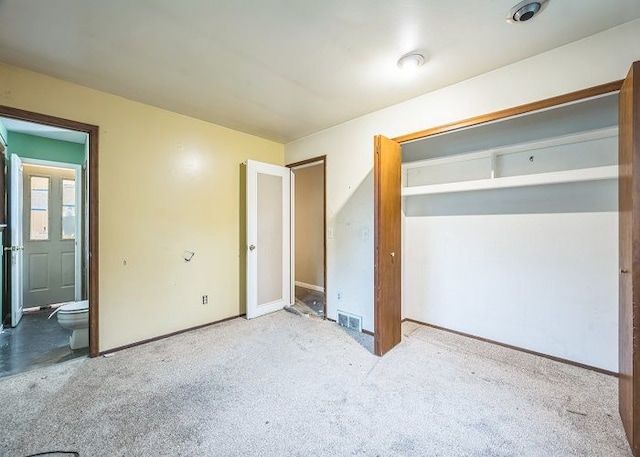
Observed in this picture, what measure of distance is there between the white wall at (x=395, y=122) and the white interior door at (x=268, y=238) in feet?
1.76

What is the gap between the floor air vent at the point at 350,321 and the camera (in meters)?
3.20

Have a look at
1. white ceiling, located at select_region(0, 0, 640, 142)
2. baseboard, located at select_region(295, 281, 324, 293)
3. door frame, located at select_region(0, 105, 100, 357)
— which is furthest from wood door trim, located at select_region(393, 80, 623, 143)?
baseboard, located at select_region(295, 281, 324, 293)

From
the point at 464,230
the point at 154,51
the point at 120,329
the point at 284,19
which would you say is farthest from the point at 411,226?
the point at 120,329

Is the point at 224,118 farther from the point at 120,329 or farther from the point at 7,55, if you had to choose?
the point at 120,329

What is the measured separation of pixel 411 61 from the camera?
6.80ft

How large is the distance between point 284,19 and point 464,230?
8.55 feet

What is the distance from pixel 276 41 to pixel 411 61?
1015 mm

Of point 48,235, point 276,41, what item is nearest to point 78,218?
point 48,235

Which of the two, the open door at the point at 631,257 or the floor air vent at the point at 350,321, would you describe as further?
the floor air vent at the point at 350,321

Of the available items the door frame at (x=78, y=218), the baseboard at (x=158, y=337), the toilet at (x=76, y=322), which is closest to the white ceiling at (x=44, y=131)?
the door frame at (x=78, y=218)

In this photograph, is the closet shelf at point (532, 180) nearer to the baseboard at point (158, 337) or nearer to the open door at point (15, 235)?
the baseboard at point (158, 337)

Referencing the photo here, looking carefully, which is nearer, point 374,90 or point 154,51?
point 154,51

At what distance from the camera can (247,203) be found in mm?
3484

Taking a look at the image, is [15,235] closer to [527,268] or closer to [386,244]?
[386,244]
